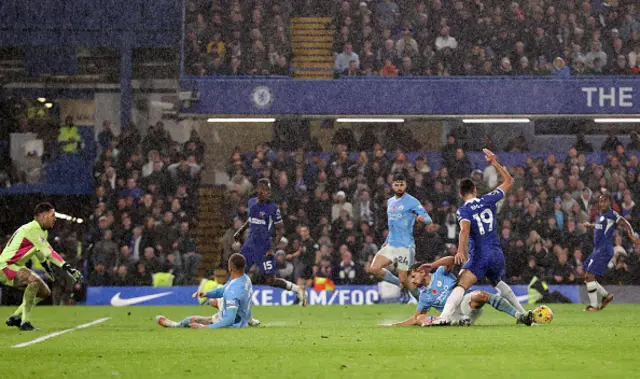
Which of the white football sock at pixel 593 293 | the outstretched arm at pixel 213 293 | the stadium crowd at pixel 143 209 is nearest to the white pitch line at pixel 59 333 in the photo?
the outstretched arm at pixel 213 293

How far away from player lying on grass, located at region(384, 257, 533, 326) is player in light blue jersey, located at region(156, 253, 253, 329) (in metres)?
2.14

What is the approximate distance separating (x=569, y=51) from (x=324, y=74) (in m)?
7.43

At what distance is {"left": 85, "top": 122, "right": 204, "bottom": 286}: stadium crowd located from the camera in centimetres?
2617

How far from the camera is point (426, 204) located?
27562mm

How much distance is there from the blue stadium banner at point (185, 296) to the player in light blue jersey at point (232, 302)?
35.3ft

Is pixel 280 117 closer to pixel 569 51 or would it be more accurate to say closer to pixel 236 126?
pixel 236 126

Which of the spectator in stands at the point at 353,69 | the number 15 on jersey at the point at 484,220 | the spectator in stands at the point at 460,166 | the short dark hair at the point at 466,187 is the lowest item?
the number 15 on jersey at the point at 484,220

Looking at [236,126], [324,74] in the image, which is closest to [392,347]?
[324,74]

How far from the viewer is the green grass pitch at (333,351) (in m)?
8.18

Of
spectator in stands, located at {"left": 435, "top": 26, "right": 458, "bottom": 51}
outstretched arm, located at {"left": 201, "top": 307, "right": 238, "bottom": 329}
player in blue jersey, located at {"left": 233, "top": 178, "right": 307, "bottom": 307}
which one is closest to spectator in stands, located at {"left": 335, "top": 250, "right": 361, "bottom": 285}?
player in blue jersey, located at {"left": 233, "top": 178, "right": 307, "bottom": 307}

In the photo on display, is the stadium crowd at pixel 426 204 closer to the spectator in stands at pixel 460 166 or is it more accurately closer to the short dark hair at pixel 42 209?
the spectator in stands at pixel 460 166

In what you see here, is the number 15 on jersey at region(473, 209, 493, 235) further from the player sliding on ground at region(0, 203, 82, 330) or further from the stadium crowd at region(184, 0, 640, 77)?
the stadium crowd at region(184, 0, 640, 77)

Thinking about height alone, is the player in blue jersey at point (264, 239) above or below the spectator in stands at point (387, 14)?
below

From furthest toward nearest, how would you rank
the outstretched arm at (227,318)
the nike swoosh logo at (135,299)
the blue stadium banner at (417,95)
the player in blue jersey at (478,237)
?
the blue stadium banner at (417,95), the nike swoosh logo at (135,299), the outstretched arm at (227,318), the player in blue jersey at (478,237)
